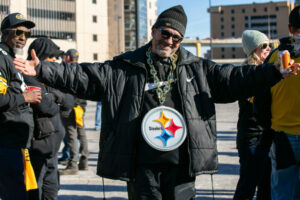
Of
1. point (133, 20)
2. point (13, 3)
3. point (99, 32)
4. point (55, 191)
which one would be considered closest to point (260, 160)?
point (55, 191)

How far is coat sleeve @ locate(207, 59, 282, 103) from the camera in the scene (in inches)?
118

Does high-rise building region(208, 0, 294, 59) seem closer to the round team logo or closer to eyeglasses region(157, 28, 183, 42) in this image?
eyeglasses region(157, 28, 183, 42)

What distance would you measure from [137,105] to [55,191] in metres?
2.05

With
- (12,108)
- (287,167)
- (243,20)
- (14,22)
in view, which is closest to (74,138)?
(14,22)

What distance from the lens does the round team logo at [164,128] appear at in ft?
9.66

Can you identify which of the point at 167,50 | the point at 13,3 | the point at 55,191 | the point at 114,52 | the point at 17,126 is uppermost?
the point at 13,3

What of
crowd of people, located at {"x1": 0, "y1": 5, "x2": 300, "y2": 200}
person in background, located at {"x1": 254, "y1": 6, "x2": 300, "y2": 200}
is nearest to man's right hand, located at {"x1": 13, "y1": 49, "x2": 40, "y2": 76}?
crowd of people, located at {"x1": 0, "y1": 5, "x2": 300, "y2": 200}

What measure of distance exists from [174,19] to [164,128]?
82 cm

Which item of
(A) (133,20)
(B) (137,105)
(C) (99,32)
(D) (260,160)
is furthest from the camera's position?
(A) (133,20)

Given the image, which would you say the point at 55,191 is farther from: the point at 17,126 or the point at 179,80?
the point at 179,80

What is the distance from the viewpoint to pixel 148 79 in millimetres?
3102

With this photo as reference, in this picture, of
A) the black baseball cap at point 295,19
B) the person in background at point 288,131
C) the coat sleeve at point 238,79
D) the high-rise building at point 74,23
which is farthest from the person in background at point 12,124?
the high-rise building at point 74,23

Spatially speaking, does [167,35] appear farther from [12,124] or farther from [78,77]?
[12,124]

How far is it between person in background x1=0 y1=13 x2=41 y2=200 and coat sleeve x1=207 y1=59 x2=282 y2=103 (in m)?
1.63
